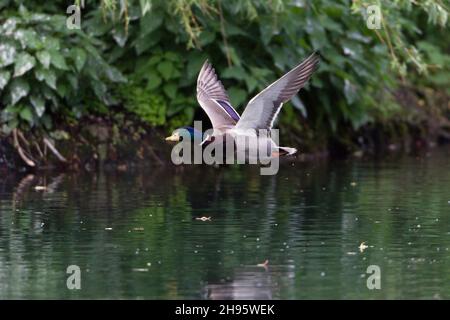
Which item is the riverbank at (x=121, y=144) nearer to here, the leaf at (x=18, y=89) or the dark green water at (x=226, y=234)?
the leaf at (x=18, y=89)

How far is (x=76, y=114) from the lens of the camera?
1755 centimetres

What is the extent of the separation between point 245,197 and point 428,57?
34.5 ft

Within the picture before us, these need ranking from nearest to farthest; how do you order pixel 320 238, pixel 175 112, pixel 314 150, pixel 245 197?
pixel 320 238 < pixel 245 197 < pixel 175 112 < pixel 314 150

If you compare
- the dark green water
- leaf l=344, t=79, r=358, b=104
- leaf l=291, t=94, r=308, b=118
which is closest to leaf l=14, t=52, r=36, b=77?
the dark green water

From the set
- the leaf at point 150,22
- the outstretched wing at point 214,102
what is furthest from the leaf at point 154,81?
the outstretched wing at point 214,102

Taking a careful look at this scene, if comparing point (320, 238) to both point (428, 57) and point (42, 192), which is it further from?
point (428, 57)

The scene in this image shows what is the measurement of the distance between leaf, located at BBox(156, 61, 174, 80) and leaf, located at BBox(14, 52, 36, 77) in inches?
95.6

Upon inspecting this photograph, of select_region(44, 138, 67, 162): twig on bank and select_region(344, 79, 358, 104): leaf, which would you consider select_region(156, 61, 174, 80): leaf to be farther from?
select_region(344, 79, 358, 104): leaf

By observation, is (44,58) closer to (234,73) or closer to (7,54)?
(7,54)

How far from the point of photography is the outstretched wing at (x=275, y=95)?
1188 centimetres

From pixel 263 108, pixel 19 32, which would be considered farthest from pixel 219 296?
pixel 19 32

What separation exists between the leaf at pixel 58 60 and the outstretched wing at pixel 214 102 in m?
2.80

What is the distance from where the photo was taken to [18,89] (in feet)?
54.1
